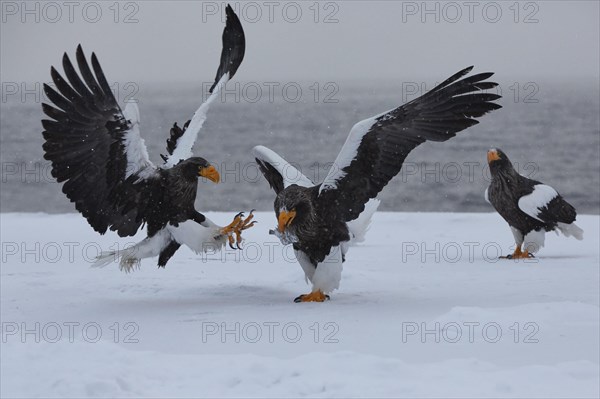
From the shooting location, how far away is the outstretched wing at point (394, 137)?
5625 mm

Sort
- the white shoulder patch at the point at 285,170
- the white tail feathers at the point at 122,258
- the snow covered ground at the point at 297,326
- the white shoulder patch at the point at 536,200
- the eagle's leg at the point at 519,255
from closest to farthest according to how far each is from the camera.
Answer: the snow covered ground at the point at 297,326, the white tail feathers at the point at 122,258, the white shoulder patch at the point at 285,170, the eagle's leg at the point at 519,255, the white shoulder patch at the point at 536,200

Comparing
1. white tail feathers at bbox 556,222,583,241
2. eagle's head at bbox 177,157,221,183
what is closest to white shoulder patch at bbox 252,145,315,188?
eagle's head at bbox 177,157,221,183

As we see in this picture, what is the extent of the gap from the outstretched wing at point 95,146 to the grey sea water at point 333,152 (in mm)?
7630

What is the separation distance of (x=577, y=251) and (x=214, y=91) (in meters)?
3.35

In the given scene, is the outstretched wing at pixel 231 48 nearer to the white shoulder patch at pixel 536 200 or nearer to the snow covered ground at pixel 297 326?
the snow covered ground at pixel 297 326

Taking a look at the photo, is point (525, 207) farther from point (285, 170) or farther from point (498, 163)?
point (285, 170)

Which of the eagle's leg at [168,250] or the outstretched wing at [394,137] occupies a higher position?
the outstretched wing at [394,137]

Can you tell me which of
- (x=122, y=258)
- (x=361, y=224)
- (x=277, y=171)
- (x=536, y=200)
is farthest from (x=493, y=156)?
(x=122, y=258)

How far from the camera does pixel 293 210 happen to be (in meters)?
5.55

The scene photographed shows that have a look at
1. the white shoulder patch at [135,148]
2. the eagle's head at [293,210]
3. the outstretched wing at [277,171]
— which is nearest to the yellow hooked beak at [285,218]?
the eagle's head at [293,210]

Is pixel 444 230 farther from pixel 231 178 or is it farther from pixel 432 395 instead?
pixel 231 178

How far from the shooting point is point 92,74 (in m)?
5.59

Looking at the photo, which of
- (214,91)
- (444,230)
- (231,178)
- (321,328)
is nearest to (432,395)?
(321,328)

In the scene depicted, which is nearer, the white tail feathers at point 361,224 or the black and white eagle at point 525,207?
the white tail feathers at point 361,224
